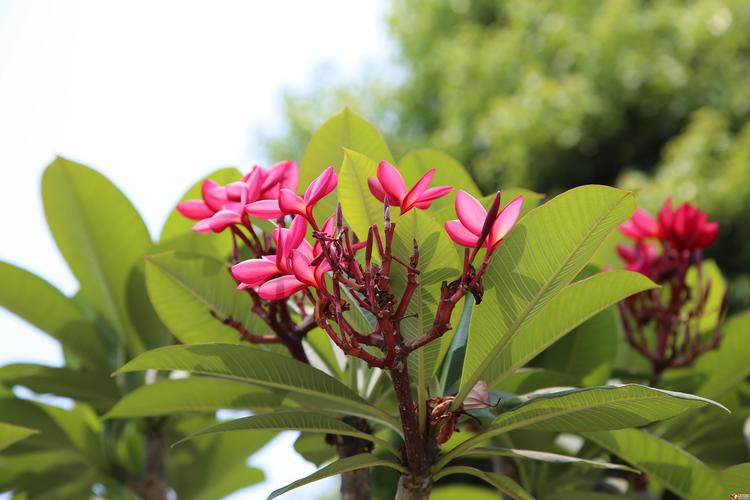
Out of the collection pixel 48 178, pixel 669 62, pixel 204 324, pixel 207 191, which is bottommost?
pixel 204 324

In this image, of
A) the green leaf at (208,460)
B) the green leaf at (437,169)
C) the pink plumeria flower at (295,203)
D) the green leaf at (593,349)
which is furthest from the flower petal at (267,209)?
the green leaf at (208,460)

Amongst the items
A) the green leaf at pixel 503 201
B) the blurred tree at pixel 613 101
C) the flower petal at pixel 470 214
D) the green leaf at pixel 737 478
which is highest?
the blurred tree at pixel 613 101

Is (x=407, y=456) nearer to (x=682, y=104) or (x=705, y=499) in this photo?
(x=705, y=499)

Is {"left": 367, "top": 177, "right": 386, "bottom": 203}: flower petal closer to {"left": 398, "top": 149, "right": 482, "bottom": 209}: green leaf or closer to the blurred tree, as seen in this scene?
{"left": 398, "top": 149, "right": 482, "bottom": 209}: green leaf

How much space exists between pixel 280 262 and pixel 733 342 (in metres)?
0.84

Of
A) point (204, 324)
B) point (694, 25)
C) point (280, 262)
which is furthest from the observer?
point (694, 25)

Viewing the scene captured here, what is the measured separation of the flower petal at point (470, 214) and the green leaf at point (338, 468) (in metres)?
0.26

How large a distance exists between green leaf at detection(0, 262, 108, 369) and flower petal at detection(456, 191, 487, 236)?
81 cm

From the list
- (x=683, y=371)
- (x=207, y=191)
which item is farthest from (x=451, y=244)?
(x=683, y=371)

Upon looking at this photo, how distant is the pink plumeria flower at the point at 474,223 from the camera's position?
0.76 metres

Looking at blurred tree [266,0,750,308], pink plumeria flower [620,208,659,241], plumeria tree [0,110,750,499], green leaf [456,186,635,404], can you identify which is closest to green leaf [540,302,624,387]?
plumeria tree [0,110,750,499]

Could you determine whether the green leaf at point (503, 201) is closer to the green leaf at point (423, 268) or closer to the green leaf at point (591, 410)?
the green leaf at point (423, 268)

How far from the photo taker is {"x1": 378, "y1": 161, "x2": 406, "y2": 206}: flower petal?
0.78m

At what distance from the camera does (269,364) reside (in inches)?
34.4
